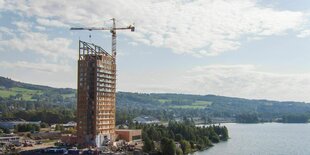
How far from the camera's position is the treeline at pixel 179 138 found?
7731cm

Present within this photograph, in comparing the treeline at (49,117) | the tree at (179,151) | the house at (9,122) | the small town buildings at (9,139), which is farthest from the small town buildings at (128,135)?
the treeline at (49,117)

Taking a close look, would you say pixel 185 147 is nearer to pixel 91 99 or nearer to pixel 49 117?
pixel 91 99

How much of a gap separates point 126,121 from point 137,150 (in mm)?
70083

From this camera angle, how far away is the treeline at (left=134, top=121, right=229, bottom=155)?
77312 millimetres

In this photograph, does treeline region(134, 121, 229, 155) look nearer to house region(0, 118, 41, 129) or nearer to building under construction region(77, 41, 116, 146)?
building under construction region(77, 41, 116, 146)

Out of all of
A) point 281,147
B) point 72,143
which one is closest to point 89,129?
point 72,143

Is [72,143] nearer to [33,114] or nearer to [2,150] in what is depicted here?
[2,150]

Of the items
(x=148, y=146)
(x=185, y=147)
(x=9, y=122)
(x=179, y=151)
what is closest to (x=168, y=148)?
(x=179, y=151)

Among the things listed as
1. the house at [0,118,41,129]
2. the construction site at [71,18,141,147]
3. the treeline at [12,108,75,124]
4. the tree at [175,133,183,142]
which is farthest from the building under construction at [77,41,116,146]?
the treeline at [12,108,75,124]

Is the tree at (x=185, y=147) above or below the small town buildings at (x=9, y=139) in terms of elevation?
below

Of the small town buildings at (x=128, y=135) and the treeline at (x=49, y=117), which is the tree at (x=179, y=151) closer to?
the small town buildings at (x=128, y=135)

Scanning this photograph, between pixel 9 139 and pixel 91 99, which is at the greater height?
pixel 91 99

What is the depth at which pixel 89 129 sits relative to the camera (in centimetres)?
8425

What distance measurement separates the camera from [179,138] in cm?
9412
